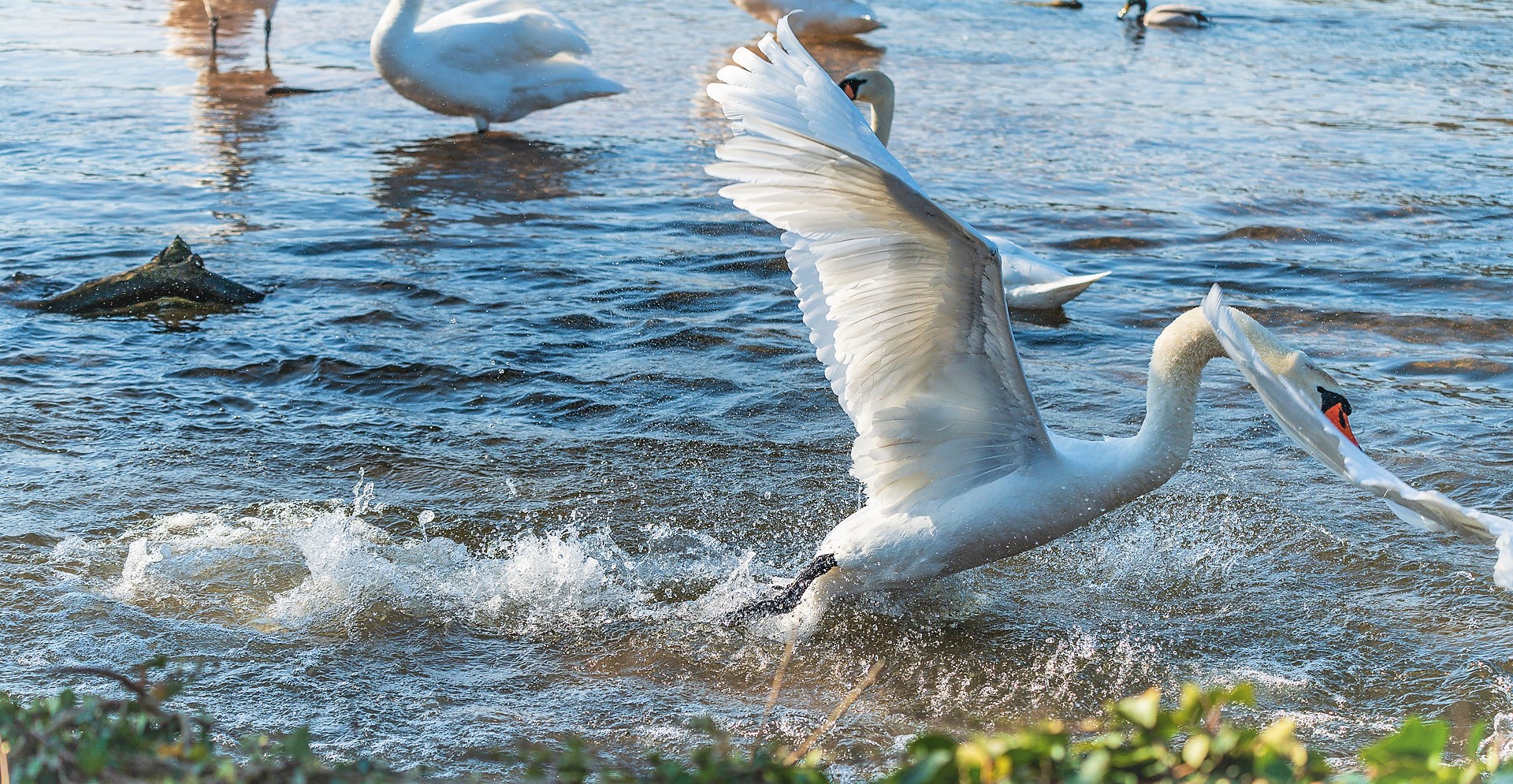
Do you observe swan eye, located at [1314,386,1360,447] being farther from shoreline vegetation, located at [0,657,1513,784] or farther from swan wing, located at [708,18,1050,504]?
shoreline vegetation, located at [0,657,1513,784]

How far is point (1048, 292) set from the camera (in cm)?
730

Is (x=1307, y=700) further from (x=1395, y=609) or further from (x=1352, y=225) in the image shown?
(x=1352, y=225)

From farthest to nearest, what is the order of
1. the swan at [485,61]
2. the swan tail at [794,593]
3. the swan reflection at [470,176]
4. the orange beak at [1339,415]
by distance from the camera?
the swan at [485,61], the swan reflection at [470,176], the swan tail at [794,593], the orange beak at [1339,415]

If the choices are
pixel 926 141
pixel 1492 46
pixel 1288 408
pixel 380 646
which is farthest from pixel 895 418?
pixel 1492 46

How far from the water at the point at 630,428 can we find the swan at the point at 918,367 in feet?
1.32

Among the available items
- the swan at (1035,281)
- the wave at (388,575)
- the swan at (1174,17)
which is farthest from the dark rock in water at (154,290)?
the swan at (1174,17)

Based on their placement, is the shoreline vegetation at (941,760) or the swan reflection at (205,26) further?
the swan reflection at (205,26)

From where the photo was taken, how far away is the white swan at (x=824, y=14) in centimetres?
1694

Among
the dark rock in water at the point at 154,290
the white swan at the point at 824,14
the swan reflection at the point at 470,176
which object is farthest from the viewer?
the white swan at the point at 824,14

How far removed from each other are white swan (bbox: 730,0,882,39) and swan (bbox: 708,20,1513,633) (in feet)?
42.6

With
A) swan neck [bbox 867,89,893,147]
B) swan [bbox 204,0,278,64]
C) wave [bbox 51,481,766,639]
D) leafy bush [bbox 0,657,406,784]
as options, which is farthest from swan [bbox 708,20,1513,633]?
swan [bbox 204,0,278,64]

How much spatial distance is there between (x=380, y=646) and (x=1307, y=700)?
110 inches

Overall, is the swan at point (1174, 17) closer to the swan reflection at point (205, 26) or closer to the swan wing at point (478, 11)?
the swan wing at point (478, 11)

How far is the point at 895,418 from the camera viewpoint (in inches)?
172
